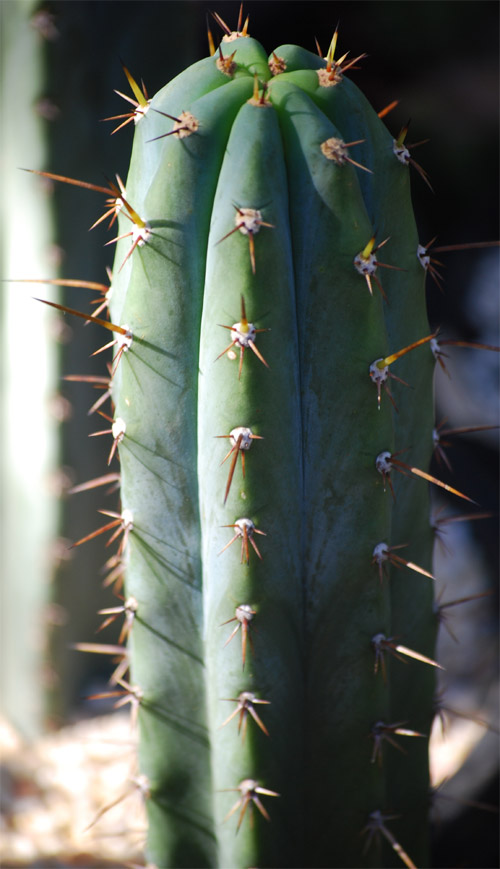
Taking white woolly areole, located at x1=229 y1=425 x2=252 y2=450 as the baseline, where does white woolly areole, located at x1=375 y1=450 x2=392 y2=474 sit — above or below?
below

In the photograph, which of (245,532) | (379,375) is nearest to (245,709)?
(245,532)

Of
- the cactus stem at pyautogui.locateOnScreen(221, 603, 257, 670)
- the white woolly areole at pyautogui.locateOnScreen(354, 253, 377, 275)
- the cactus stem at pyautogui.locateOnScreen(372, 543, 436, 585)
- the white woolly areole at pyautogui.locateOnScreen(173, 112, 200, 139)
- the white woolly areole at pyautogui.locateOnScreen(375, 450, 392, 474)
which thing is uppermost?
the white woolly areole at pyautogui.locateOnScreen(173, 112, 200, 139)

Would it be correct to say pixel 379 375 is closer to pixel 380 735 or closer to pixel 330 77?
pixel 330 77

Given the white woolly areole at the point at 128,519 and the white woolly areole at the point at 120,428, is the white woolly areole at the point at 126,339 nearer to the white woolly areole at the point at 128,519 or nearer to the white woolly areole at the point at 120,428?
the white woolly areole at the point at 120,428

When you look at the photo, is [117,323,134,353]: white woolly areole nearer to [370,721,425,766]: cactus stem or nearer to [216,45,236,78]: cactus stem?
[216,45,236,78]: cactus stem

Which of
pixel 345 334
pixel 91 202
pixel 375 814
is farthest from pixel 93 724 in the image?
pixel 345 334

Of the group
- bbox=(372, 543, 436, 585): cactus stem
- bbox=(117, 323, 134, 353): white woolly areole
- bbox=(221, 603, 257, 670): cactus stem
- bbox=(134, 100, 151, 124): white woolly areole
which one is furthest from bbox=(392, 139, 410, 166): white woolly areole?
bbox=(221, 603, 257, 670): cactus stem

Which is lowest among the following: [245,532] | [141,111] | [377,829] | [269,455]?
[377,829]
